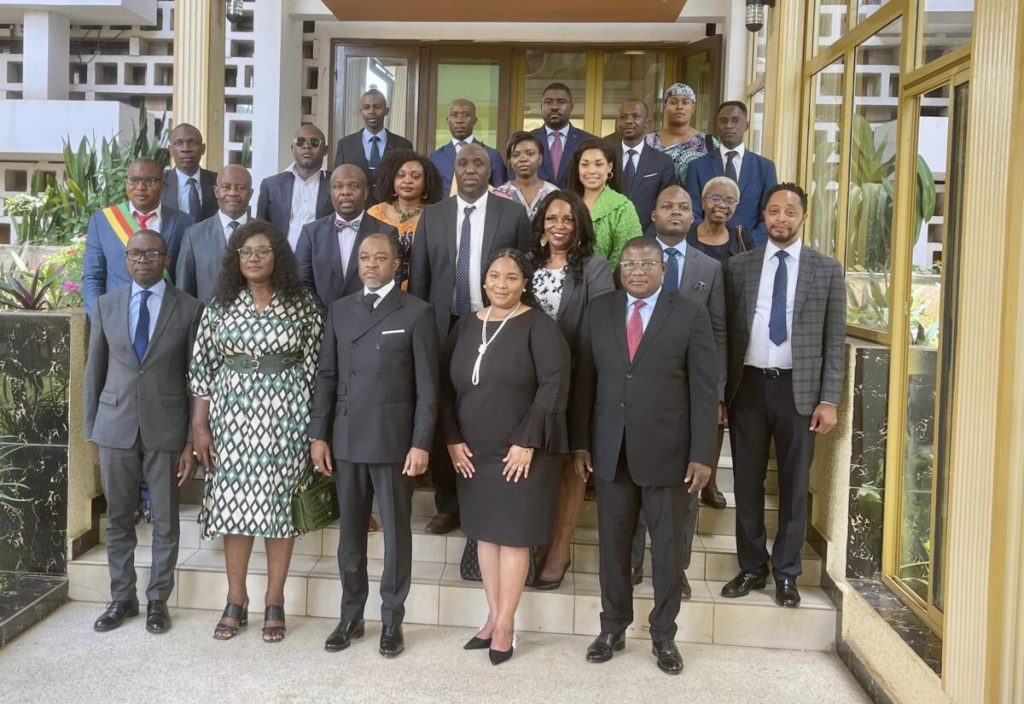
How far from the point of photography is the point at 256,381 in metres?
3.76

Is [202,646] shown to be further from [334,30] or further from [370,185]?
[334,30]

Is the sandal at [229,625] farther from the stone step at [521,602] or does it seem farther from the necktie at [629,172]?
the necktie at [629,172]

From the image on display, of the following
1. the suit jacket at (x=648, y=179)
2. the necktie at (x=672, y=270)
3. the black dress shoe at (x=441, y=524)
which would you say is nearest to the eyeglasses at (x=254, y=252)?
the black dress shoe at (x=441, y=524)

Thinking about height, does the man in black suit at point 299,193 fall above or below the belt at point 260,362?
above

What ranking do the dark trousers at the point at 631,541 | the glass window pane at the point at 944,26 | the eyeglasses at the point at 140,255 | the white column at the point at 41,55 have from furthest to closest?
the white column at the point at 41,55 < the eyeglasses at the point at 140,255 < the dark trousers at the point at 631,541 < the glass window pane at the point at 944,26

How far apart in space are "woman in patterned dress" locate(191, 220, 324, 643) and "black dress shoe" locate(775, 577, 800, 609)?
82.6 inches

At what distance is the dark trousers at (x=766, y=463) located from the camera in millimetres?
3938

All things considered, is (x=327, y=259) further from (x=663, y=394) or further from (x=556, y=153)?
(x=663, y=394)

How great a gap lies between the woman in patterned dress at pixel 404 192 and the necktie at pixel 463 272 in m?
0.31

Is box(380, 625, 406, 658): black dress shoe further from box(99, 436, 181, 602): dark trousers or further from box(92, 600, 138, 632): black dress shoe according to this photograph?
box(92, 600, 138, 632): black dress shoe

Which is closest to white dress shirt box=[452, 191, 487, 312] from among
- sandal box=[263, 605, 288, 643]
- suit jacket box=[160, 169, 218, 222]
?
sandal box=[263, 605, 288, 643]

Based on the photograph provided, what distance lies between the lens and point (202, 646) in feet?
12.7

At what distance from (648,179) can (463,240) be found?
4.34 ft

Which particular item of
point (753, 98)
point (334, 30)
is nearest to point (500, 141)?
point (334, 30)
